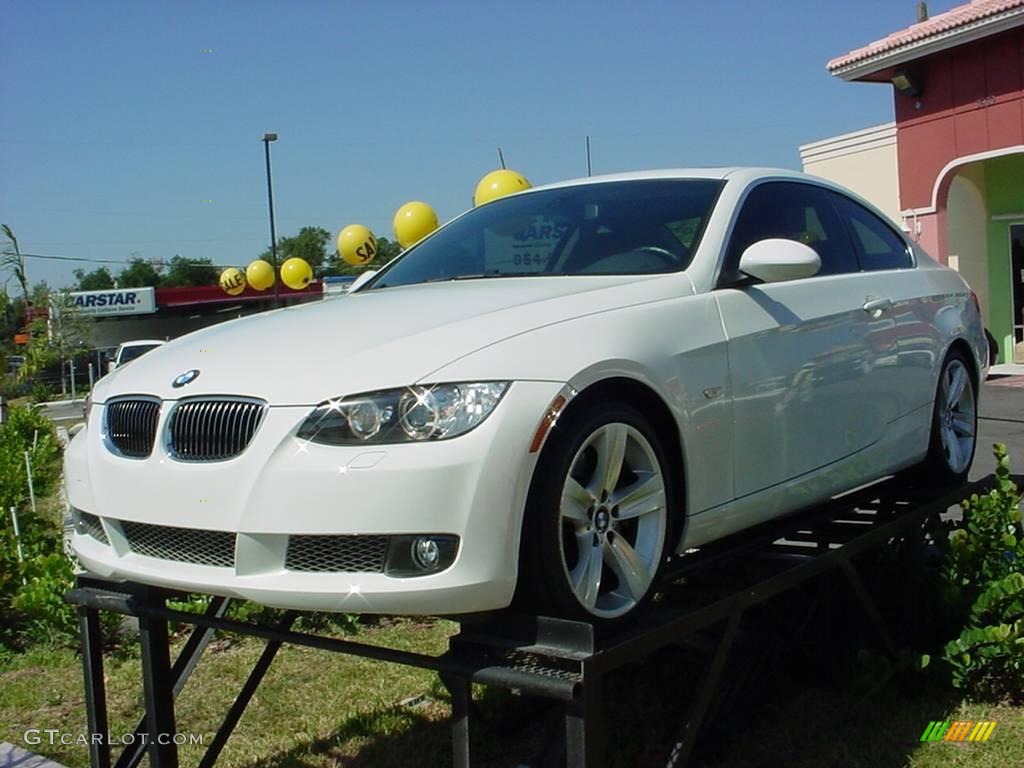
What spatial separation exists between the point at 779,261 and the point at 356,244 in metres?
15.6

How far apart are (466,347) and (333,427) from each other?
381 mm

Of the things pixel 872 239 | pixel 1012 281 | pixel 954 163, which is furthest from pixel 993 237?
pixel 872 239

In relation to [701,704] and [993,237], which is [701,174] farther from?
[993,237]

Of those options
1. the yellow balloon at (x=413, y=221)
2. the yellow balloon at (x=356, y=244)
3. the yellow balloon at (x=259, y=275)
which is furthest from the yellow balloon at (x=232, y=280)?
the yellow balloon at (x=413, y=221)

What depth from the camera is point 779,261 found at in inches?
135

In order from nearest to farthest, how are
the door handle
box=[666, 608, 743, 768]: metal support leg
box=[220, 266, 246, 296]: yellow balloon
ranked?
box=[666, 608, 743, 768]: metal support leg
the door handle
box=[220, 266, 246, 296]: yellow balloon

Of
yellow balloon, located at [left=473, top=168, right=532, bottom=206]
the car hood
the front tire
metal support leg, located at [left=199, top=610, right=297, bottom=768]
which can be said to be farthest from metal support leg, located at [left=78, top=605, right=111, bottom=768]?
yellow balloon, located at [left=473, top=168, right=532, bottom=206]

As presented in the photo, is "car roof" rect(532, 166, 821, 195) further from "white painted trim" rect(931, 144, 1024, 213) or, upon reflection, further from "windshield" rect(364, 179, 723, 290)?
"white painted trim" rect(931, 144, 1024, 213)

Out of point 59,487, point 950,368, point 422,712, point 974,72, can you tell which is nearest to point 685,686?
point 422,712

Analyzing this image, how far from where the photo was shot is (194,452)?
287 centimetres

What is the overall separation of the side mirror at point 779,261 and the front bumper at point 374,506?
1.08 m

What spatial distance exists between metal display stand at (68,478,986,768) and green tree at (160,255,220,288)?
92365 millimetres

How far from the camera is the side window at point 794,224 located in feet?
12.4

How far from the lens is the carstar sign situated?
154 ft
